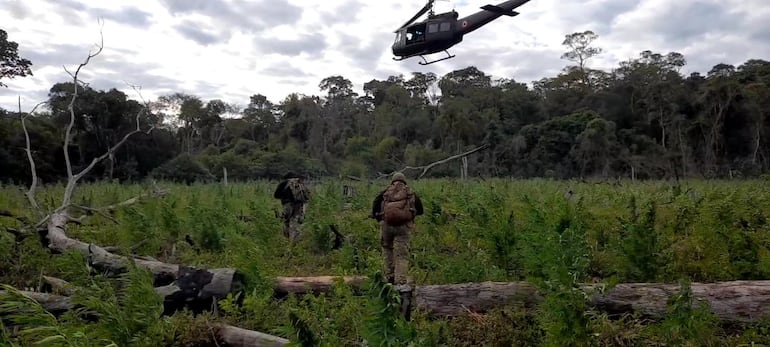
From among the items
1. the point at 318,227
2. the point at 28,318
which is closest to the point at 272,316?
the point at 28,318

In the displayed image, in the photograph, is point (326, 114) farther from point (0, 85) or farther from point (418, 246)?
point (418, 246)

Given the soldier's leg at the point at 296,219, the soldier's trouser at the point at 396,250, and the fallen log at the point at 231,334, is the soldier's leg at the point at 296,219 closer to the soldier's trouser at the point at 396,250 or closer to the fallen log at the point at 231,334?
the soldier's trouser at the point at 396,250

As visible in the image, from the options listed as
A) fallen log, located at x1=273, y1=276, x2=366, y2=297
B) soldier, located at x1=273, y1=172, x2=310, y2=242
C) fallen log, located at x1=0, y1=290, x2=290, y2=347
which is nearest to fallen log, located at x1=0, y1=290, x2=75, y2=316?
fallen log, located at x1=0, y1=290, x2=290, y2=347

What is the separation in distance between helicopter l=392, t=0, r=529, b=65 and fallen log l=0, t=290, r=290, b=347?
50.5 feet

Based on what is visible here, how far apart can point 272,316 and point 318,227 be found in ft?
15.1

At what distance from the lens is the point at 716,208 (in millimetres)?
8445

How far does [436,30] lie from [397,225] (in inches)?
531

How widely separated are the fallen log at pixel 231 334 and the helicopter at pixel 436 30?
15.4 meters

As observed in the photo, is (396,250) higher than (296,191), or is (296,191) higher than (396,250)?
(296,191)

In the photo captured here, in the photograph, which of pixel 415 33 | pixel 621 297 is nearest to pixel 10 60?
pixel 415 33

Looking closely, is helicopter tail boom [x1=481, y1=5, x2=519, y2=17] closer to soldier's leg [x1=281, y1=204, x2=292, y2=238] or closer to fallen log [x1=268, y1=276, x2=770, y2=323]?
soldier's leg [x1=281, y1=204, x2=292, y2=238]

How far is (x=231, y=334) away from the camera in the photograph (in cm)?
580

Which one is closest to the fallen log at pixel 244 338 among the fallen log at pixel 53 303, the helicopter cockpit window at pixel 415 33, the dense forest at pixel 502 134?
the fallen log at pixel 53 303

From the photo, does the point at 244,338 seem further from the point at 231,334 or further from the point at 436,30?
the point at 436,30
